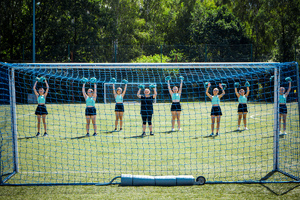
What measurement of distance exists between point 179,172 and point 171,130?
5002 millimetres

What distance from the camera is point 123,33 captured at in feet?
119

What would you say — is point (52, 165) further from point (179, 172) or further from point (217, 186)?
point (217, 186)

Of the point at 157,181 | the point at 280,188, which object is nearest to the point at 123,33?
the point at 157,181

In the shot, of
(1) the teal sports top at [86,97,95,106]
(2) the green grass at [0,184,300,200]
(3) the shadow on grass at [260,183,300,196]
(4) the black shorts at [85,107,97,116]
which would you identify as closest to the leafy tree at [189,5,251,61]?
(1) the teal sports top at [86,97,95,106]

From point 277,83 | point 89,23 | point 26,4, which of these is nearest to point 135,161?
point 277,83

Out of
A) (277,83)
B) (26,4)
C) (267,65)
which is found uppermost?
(26,4)

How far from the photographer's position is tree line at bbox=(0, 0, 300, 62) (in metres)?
25.5

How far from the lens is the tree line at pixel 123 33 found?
1004 inches

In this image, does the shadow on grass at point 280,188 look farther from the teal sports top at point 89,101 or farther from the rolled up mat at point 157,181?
the teal sports top at point 89,101

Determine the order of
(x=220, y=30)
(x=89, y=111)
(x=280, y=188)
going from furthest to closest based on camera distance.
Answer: (x=220, y=30) < (x=89, y=111) < (x=280, y=188)

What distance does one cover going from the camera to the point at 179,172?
5.96m

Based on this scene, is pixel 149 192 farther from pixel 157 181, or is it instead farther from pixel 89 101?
pixel 89 101

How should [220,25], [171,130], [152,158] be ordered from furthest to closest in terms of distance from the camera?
1. [220,25]
2. [171,130]
3. [152,158]

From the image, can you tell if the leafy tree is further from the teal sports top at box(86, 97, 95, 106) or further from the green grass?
the green grass
